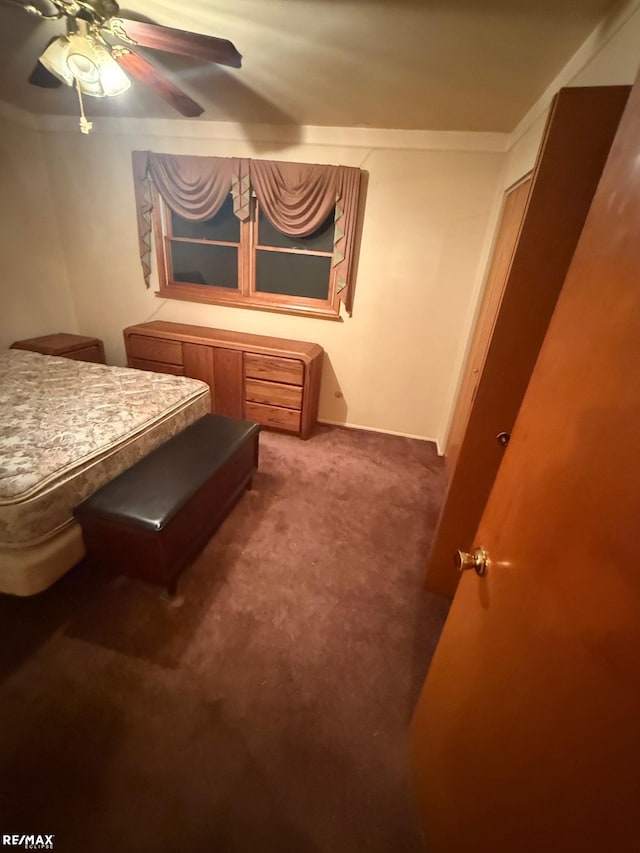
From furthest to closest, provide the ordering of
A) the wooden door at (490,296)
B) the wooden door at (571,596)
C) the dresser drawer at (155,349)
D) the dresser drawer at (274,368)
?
the dresser drawer at (155,349) < the dresser drawer at (274,368) < the wooden door at (490,296) < the wooden door at (571,596)

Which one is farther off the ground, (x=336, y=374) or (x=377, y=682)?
(x=336, y=374)

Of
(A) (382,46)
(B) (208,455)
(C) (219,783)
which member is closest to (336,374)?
(B) (208,455)

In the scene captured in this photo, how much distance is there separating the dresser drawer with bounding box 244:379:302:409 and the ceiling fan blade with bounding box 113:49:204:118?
179 centimetres

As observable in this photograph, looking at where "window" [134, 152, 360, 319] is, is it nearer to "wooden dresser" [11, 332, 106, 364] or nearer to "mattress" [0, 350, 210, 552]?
"wooden dresser" [11, 332, 106, 364]

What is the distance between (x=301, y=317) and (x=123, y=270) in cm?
187

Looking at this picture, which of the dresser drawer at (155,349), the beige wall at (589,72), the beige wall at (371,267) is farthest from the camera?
the dresser drawer at (155,349)

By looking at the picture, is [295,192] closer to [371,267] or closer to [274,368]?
[371,267]

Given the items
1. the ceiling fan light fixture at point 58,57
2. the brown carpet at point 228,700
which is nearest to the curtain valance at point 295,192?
the ceiling fan light fixture at point 58,57

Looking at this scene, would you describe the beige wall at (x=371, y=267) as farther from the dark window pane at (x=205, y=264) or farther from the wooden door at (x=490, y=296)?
the wooden door at (x=490, y=296)

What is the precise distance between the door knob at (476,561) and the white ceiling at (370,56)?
1854 millimetres

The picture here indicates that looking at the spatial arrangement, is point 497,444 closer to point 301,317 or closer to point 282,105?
point 301,317

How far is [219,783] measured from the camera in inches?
44.6

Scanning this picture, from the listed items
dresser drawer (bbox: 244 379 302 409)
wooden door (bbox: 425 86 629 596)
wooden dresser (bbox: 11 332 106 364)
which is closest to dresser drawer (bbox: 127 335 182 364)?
wooden dresser (bbox: 11 332 106 364)

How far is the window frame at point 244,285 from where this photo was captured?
3051mm
